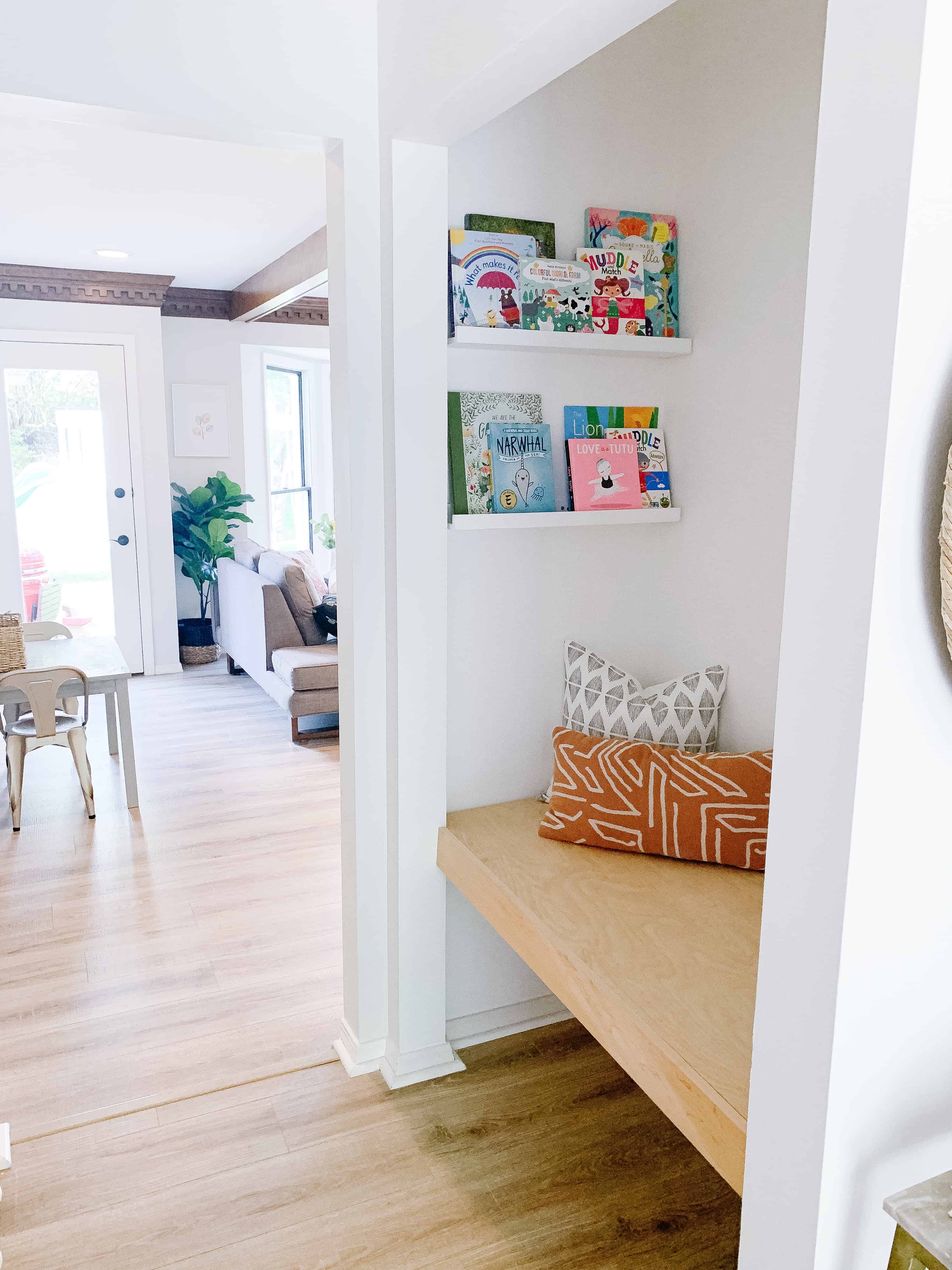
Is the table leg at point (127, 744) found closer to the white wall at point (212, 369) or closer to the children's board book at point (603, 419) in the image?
the children's board book at point (603, 419)

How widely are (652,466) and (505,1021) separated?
4.78 ft

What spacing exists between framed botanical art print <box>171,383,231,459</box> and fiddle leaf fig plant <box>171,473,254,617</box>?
23 centimetres

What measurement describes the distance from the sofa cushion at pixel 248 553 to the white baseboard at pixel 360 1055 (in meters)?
3.42

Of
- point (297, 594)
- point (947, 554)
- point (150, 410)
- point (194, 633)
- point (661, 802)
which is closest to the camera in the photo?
point (947, 554)

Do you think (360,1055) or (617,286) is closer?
(617,286)

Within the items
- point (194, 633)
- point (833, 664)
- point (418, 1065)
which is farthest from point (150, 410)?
point (833, 664)

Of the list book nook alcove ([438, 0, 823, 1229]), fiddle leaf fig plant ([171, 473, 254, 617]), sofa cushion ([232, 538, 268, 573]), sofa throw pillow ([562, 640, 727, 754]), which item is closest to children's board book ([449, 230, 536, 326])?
book nook alcove ([438, 0, 823, 1229])

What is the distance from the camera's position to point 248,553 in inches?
223

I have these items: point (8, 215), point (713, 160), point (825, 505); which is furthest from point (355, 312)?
point (8, 215)

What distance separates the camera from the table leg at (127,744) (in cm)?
379

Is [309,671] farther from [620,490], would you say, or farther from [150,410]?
[620,490]

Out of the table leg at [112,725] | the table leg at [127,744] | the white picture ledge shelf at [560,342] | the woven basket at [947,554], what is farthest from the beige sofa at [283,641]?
the woven basket at [947,554]

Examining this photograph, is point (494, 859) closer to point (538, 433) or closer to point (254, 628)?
point (538, 433)

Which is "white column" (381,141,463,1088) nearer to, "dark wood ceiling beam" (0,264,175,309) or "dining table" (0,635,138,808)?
"dining table" (0,635,138,808)
